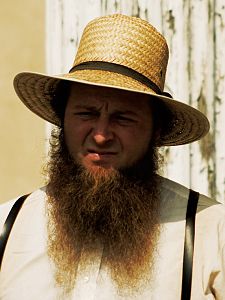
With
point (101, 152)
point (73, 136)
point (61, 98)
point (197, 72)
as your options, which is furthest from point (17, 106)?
point (101, 152)

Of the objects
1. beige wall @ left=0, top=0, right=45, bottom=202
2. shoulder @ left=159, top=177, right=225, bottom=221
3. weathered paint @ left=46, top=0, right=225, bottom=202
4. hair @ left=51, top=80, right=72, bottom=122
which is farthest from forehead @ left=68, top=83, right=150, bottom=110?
beige wall @ left=0, top=0, right=45, bottom=202

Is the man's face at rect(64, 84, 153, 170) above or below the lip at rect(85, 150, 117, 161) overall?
above

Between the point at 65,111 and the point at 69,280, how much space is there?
1.86ft

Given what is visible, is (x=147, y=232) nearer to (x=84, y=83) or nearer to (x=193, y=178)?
(x=84, y=83)

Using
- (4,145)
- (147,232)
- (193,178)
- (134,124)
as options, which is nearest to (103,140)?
(134,124)

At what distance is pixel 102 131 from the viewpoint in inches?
114

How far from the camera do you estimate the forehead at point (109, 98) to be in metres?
2.96

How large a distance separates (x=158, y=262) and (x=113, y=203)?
10.2 inches

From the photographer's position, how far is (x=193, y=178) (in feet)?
12.9

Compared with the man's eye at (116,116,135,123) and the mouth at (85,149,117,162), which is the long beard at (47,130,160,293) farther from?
the man's eye at (116,116,135,123)

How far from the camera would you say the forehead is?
296 centimetres

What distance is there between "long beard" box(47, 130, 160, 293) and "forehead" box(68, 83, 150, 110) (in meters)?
0.20

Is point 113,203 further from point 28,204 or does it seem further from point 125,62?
point 125,62

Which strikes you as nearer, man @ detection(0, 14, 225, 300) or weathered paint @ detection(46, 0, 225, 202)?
man @ detection(0, 14, 225, 300)
